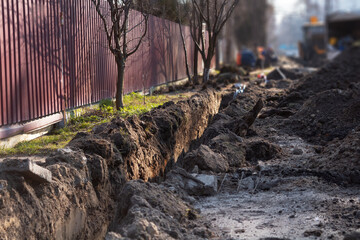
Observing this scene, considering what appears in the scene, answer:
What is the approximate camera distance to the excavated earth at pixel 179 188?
4.67m

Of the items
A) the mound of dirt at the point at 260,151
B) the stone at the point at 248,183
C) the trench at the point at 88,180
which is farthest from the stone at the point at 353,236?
the mound of dirt at the point at 260,151

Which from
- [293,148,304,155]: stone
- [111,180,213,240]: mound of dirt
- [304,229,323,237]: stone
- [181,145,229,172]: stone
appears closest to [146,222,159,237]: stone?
[111,180,213,240]: mound of dirt

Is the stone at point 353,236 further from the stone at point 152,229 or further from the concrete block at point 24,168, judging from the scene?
the concrete block at point 24,168

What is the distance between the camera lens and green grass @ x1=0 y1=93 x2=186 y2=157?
7.70 m

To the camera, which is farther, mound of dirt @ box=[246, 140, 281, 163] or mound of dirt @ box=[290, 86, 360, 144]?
mound of dirt @ box=[290, 86, 360, 144]

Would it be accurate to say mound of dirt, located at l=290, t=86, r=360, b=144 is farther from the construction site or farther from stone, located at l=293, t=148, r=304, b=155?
stone, located at l=293, t=148, r=304, b=155

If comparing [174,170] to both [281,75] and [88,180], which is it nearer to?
[88,180]

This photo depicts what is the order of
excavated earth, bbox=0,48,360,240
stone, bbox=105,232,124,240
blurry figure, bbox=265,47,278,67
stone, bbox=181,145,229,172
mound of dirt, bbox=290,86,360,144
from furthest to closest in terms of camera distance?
blurry figure, bbox=265,47,278,67, mound of dirt, bbox=290,86,360,144, stone, bbox=181,145,229,172, excavated earth, bbox=0,48,360,240, stone, bbox=105,232,124,240

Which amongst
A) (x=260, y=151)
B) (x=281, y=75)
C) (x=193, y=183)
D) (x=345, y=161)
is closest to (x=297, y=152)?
(x=260, y=151)

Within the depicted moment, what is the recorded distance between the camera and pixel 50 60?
9492 mm

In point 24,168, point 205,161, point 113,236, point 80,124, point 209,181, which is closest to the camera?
point 113,236

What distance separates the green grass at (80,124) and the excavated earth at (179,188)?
1037 millimetres

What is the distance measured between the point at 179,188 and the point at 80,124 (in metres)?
4.26

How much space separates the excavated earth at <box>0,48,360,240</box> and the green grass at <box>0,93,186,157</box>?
3.40 ft
